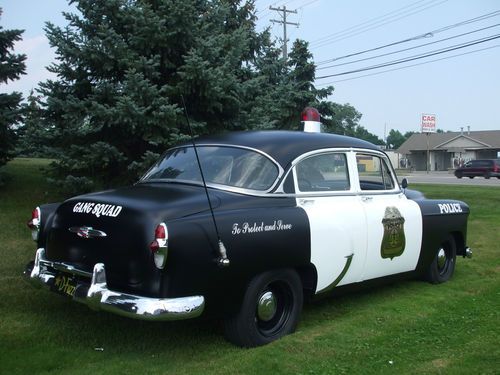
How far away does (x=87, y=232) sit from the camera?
4160 millimetres

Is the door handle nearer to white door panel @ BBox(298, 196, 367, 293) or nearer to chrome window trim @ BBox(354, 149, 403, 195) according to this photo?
white door panel @ BBox(298, 196, 367, 293)

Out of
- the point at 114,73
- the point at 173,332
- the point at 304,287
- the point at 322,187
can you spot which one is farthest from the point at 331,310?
the point at 114,73

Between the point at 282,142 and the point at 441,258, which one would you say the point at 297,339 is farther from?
the point at 441,258

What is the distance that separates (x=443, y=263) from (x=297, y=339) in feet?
10.2

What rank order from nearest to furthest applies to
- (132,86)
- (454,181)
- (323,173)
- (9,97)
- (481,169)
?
(323,173) → (132,86) → (9,97) → (454,181) → (481,169)

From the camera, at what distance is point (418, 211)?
19.7 ft

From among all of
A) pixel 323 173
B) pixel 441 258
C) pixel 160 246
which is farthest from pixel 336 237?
pixel 441 258

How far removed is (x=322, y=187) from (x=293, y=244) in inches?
34.2

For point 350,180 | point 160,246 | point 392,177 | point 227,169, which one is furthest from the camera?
point 392,177

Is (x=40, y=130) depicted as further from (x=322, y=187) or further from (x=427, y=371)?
(x=427, y=371)

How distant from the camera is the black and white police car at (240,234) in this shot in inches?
150

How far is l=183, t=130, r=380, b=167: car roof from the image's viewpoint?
4.86m

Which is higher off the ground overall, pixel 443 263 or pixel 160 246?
pixel 160 246

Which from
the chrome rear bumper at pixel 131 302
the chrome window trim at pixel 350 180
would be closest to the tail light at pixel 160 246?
the chrome rear bumper at pixel 131 302
